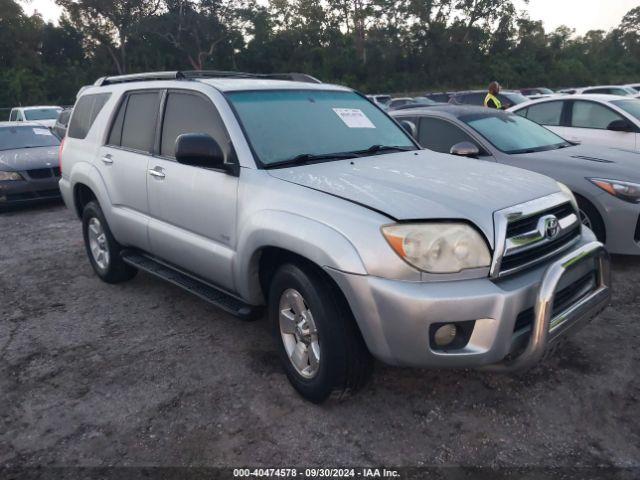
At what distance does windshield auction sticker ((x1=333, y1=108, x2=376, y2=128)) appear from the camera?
385 centimetres

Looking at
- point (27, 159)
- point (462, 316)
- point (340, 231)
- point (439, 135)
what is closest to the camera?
point (462, 316)

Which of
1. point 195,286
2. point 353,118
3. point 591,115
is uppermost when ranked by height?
point 353,118

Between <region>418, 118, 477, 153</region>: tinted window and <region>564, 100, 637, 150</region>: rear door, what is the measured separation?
2.09 metres

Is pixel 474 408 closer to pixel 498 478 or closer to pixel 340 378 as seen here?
pixel 498 478

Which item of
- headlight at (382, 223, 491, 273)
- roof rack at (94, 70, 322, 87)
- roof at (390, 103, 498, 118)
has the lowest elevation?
headlight at (382, 223, 491, 273)

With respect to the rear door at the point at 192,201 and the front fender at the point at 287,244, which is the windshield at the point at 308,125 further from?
the front fender at the point at 287,244

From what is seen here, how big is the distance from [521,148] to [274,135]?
314 centimetres

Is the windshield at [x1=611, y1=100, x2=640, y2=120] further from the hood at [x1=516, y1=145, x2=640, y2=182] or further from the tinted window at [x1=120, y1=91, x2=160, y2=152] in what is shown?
the tinted window at [x1=120, y1=91, x2=160, y2=152]

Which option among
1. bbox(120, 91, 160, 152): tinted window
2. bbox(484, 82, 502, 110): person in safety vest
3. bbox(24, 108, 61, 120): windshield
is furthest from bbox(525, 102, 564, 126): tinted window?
bbox(24, 108, 61, 120): windshield

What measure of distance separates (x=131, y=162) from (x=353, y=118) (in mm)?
1745

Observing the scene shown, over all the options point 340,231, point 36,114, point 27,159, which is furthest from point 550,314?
point 36,114

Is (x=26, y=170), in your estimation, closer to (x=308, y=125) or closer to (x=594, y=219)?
(x=308, y=125)

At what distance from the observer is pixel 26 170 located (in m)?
8.60

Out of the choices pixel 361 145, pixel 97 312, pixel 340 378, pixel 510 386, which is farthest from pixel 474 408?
pixel 97 312
